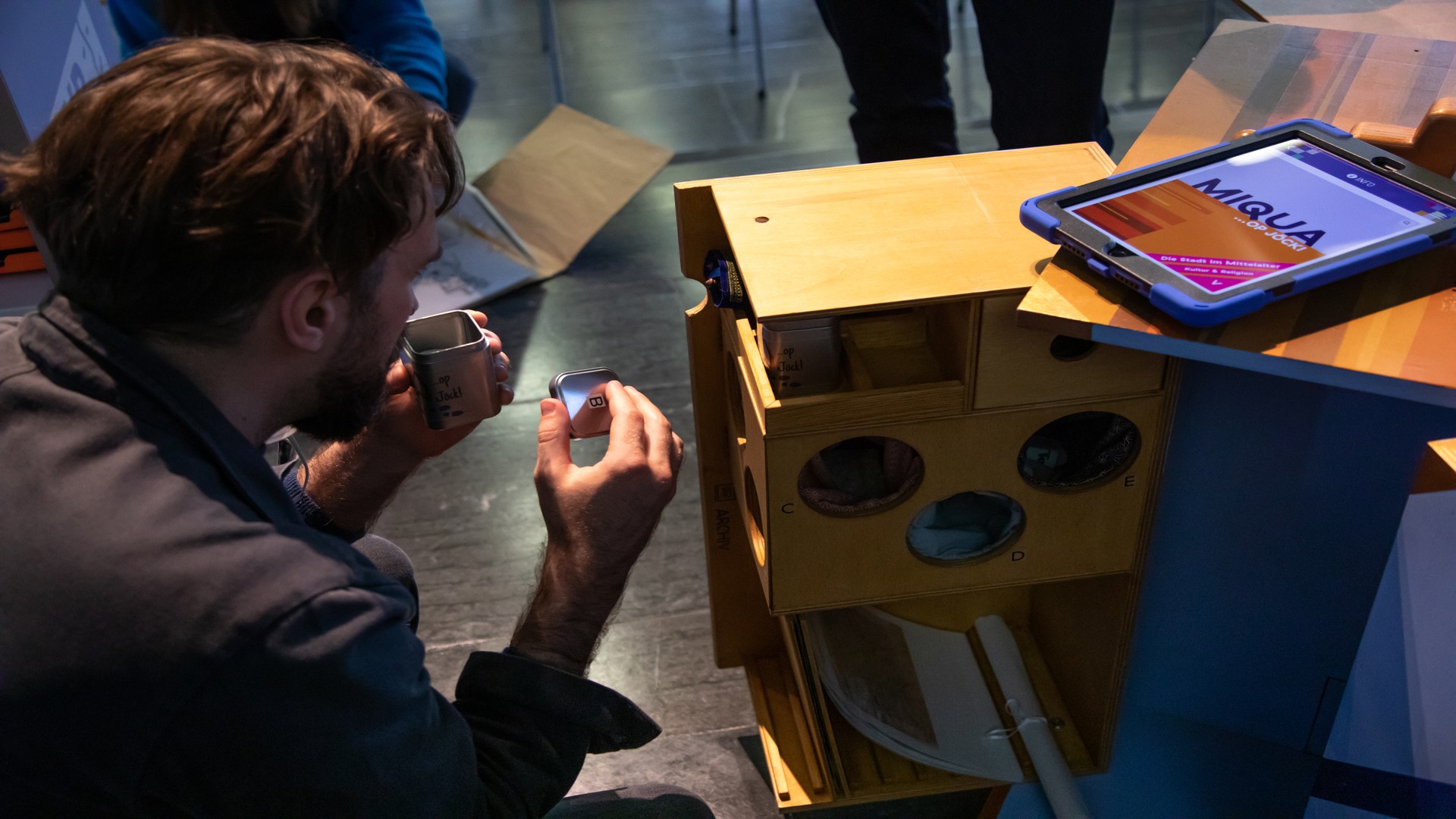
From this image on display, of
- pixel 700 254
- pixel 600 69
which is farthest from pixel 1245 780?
pixel 600 69

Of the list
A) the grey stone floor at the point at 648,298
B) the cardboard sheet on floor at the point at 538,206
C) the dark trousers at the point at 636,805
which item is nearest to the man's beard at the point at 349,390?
the dark trousers at the point at 636,805

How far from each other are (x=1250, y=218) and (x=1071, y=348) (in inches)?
7.0

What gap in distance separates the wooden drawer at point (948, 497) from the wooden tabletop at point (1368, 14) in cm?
76

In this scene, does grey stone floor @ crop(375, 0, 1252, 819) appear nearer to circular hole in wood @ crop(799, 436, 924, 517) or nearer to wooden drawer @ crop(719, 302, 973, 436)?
circular hole in wood @ crop(799, 436, 924, 517)

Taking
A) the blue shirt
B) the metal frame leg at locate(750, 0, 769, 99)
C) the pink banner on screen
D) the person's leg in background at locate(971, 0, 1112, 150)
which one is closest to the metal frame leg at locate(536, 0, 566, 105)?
the metal frame leg at locate(750, 0, 769, 99)

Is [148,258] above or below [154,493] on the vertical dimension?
above

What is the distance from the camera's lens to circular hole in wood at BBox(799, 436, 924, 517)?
42.1 inches

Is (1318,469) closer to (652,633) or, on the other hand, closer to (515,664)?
(515,664)

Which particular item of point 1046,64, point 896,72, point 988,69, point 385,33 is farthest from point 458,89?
point 1046,64

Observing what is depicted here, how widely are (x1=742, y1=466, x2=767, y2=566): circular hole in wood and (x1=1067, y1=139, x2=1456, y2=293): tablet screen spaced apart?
47 centimetres

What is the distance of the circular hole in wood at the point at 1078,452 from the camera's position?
106 centimetres

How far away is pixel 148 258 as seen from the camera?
763 millimetres

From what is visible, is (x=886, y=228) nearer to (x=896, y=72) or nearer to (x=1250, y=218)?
(x=1250, y=218)

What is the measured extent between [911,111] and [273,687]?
5.72ft
